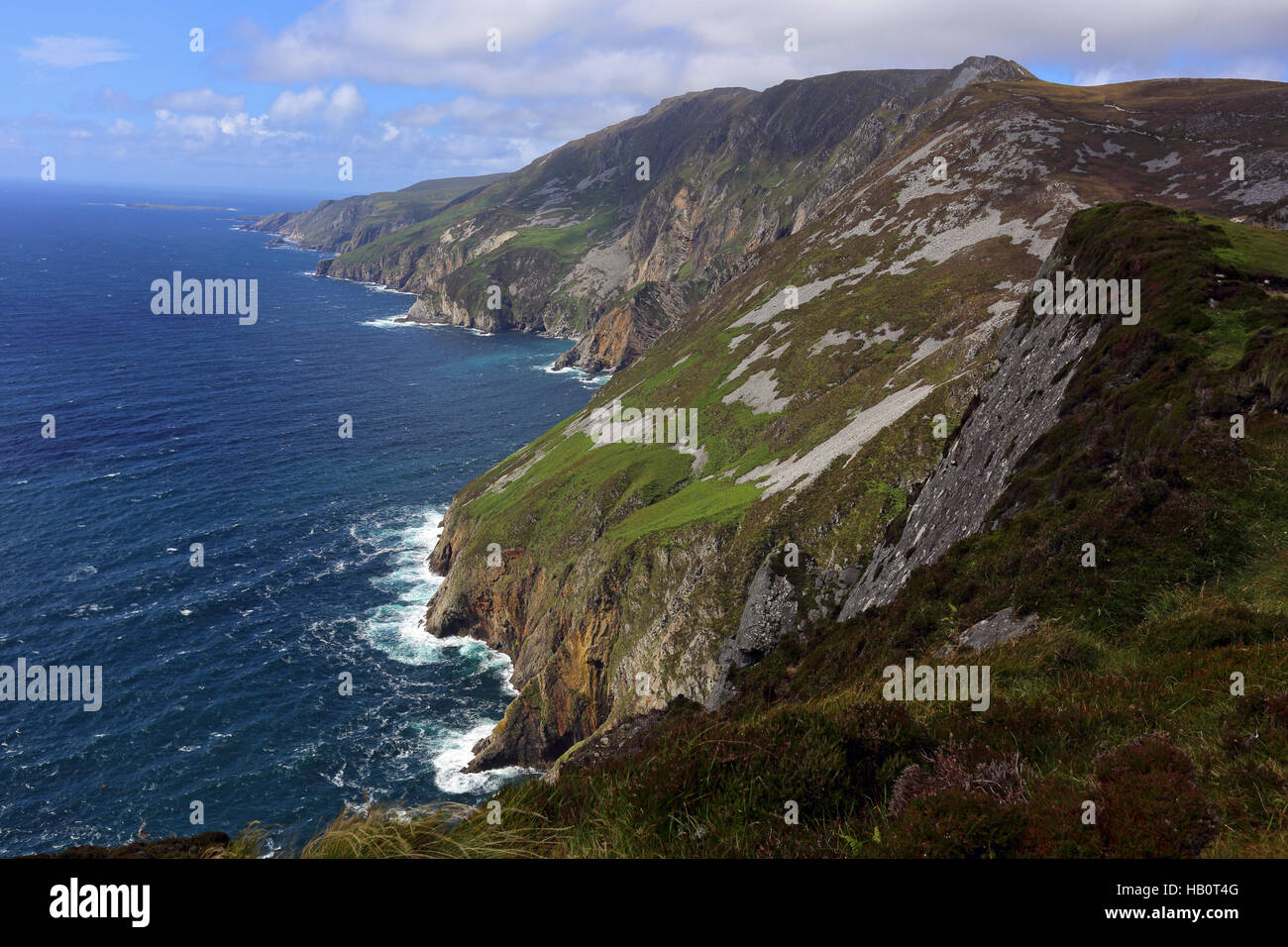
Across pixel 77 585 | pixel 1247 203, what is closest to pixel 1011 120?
pixel 1247 203

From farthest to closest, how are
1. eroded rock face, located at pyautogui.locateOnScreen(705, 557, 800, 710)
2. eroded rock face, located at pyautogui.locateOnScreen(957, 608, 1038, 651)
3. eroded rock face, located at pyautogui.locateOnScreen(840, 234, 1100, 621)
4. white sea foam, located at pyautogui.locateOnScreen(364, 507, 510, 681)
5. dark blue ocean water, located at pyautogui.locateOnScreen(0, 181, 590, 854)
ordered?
white sea foam, located at pyautogui.locateOnScreen(364, 507, 510, 681) → dark blue ocean water, located at pyautogui.locateOnScreen(0, 181, 590, 854) → eroded rock face, located at pyautogui.locateOnScreen(705, 557, 800, 710) → eroded rock face, located at pyautogui.locateOnScreen(840, 234, 1100, 621) → eroded rock face, located at pyautogui.locateOnScreen(957, 608, 1038, 651)

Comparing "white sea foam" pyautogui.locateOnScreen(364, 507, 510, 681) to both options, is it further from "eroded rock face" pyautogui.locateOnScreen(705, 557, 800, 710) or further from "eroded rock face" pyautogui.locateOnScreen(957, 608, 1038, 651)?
"eroded rock face" pyautogui.locateOnScreen(957, 608, 1038, 651)

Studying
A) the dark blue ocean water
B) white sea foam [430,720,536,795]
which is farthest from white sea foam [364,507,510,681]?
white sea foam [430,720,536,795]

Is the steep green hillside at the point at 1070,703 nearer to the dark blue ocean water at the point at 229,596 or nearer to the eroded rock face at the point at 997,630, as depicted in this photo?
the eroded rock face at the point at 997,630

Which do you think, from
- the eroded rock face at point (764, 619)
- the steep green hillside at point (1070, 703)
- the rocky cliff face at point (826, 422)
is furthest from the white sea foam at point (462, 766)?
the steep green hillside at point (1070, 703)

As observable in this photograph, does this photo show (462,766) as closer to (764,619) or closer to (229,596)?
(764,619)

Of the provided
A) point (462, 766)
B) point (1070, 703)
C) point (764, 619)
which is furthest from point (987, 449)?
point (462, 766)
